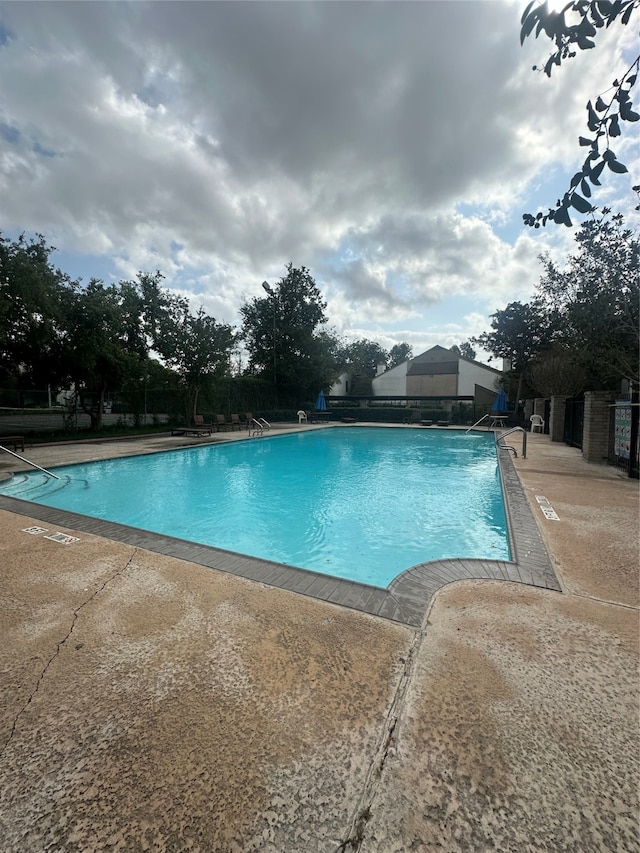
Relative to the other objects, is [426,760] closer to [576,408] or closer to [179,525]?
[179,525]

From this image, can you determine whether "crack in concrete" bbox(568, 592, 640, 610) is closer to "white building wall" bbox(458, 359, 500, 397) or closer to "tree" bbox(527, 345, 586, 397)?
"tree" bbox(527, 345, 586, 397)

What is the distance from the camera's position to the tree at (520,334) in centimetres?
3152

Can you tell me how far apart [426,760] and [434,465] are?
10129mm

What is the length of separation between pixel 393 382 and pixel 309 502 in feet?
124

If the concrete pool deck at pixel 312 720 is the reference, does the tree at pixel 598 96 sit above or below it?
above

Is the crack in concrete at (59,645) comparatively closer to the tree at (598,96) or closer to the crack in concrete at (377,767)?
the crack in concrete at (377,767)

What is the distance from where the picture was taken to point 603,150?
147cm

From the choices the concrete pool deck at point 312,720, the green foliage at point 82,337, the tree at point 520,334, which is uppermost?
the tree at point 520,334

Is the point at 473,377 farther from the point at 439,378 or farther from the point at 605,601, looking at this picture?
the point at 605,601

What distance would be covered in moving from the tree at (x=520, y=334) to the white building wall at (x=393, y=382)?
11109mm

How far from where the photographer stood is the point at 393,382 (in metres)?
43.5

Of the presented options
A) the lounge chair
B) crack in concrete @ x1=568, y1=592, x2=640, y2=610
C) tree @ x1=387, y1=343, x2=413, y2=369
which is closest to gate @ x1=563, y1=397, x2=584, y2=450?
crack in concrete @ x1=568, y1=592, x2=640, y2=610

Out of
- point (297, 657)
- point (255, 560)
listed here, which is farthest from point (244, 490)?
point (297, 657)

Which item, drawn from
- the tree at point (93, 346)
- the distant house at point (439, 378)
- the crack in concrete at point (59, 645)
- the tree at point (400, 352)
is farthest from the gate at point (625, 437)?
the tree at point (400, 352)
